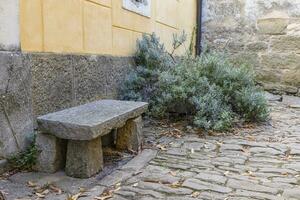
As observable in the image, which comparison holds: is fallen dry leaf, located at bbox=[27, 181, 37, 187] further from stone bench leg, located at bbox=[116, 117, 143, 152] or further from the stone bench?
stone bench leg, located at bbox=[116, 117, 143, 152]

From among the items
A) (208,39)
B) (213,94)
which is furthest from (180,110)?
(208,39)

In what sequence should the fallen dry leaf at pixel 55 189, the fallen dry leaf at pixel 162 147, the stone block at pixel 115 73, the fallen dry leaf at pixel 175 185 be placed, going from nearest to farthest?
the fallen dry leaf at pixel 55 189, the fallen dry leaf at pixel 175 185, the fallen dry leaf at pixel 162 147, the stone block at pixel 115 73

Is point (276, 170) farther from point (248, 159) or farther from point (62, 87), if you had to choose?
point (62, 87)

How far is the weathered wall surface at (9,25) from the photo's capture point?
2.81 metres

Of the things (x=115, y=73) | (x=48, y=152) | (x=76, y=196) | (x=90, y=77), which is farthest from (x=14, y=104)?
(x=115, y=73)

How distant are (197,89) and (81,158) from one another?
7.29 feet

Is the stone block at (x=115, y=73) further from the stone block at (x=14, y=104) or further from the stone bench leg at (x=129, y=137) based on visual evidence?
the stone block at (x=14, y=104)

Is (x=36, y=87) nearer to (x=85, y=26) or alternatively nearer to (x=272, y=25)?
(x=85, y=26)

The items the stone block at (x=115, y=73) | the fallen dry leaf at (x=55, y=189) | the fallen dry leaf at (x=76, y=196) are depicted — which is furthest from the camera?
the stone block at (x=115, y=73)

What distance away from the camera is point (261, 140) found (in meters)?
4.15

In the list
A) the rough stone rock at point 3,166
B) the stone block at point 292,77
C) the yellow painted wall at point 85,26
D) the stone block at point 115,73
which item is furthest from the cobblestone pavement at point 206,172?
the stone block at point 292,77

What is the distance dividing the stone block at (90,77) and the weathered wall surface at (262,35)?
4122mm

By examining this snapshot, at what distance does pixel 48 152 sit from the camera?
2.93 metres

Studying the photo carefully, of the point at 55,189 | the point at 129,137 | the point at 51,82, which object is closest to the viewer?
the point at 55,189
